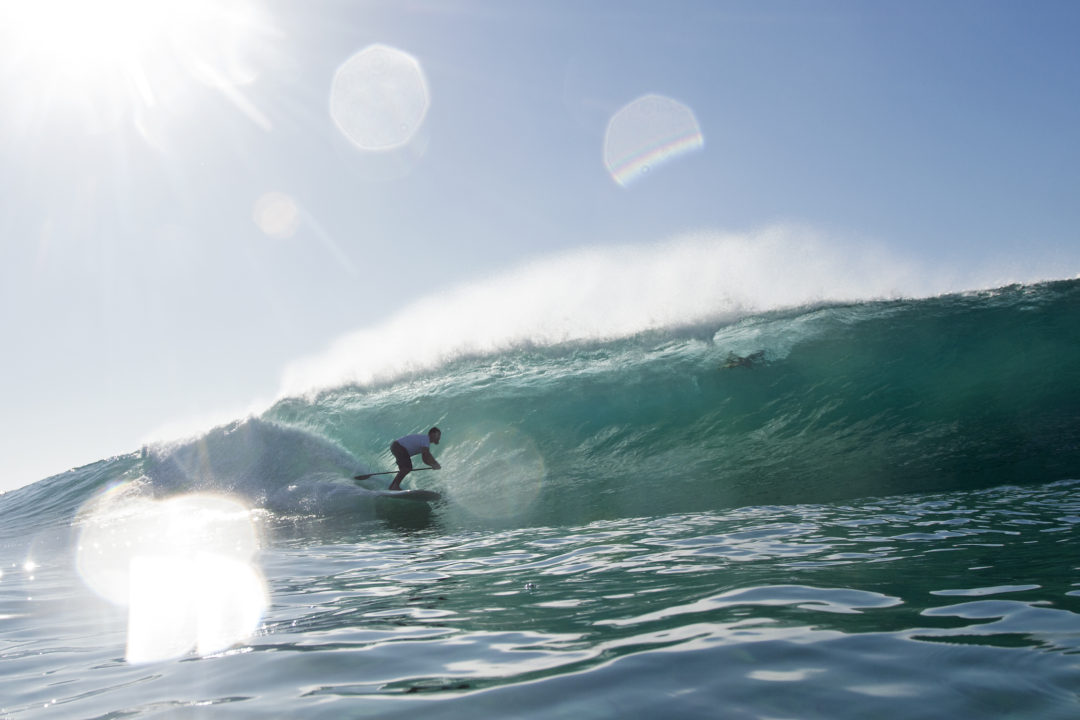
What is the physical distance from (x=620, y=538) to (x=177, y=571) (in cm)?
387

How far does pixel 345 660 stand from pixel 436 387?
13769mm

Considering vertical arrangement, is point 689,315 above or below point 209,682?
above

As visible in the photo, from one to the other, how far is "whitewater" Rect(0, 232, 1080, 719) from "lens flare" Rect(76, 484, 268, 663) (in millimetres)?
46

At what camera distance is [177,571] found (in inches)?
230

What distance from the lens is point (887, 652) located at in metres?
2.10

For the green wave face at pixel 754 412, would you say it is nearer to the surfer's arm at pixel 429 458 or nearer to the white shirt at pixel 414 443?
the surfer's arm at pixel 429 458

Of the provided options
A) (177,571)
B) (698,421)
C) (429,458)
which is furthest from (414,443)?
(177,571)

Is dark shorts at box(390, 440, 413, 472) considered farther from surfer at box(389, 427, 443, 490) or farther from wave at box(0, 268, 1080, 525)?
A: wave at box(0, 268, 1080, 525)

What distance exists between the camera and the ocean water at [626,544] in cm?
206

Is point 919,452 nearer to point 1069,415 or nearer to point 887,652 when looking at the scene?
point 1069,415

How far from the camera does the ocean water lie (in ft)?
6.77

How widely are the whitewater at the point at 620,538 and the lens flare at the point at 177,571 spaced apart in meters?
0.05

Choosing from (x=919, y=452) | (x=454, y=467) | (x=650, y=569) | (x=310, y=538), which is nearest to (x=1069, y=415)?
(x=919, y=452)

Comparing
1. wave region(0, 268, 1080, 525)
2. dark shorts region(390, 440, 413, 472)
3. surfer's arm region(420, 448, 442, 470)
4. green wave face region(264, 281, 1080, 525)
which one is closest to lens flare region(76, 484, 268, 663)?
wave region(0, 268, 1080, 525)
